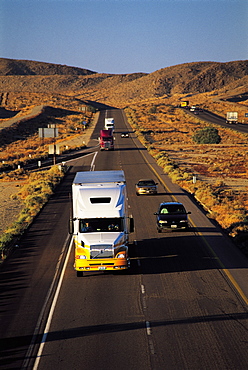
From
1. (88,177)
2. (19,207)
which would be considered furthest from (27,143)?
(88,177)

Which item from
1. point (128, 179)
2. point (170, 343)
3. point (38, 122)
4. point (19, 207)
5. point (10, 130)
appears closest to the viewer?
point (170, 343)

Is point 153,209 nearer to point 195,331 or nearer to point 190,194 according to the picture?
point 190,194

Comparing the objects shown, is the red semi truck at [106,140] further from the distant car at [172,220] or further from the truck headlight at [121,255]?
the truck headlight at [121,255]

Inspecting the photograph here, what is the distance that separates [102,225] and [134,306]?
4312 millimetres

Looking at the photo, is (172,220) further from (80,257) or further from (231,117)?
(231,117)

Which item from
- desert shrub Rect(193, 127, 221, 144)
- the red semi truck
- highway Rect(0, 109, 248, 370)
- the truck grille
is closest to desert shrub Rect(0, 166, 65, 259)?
highway Rect(0, 109, 248, 370)

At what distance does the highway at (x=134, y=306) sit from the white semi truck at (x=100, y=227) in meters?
0.91

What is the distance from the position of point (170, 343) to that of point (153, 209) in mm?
23411

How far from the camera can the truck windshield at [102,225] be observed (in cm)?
2106

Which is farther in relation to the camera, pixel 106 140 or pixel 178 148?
pixel 178 148

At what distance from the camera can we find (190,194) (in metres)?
45.5

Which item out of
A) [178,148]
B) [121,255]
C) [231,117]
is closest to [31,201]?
[121,255]

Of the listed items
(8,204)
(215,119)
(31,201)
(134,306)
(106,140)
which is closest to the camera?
(134,306)

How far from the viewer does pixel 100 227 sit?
69.2 feet
